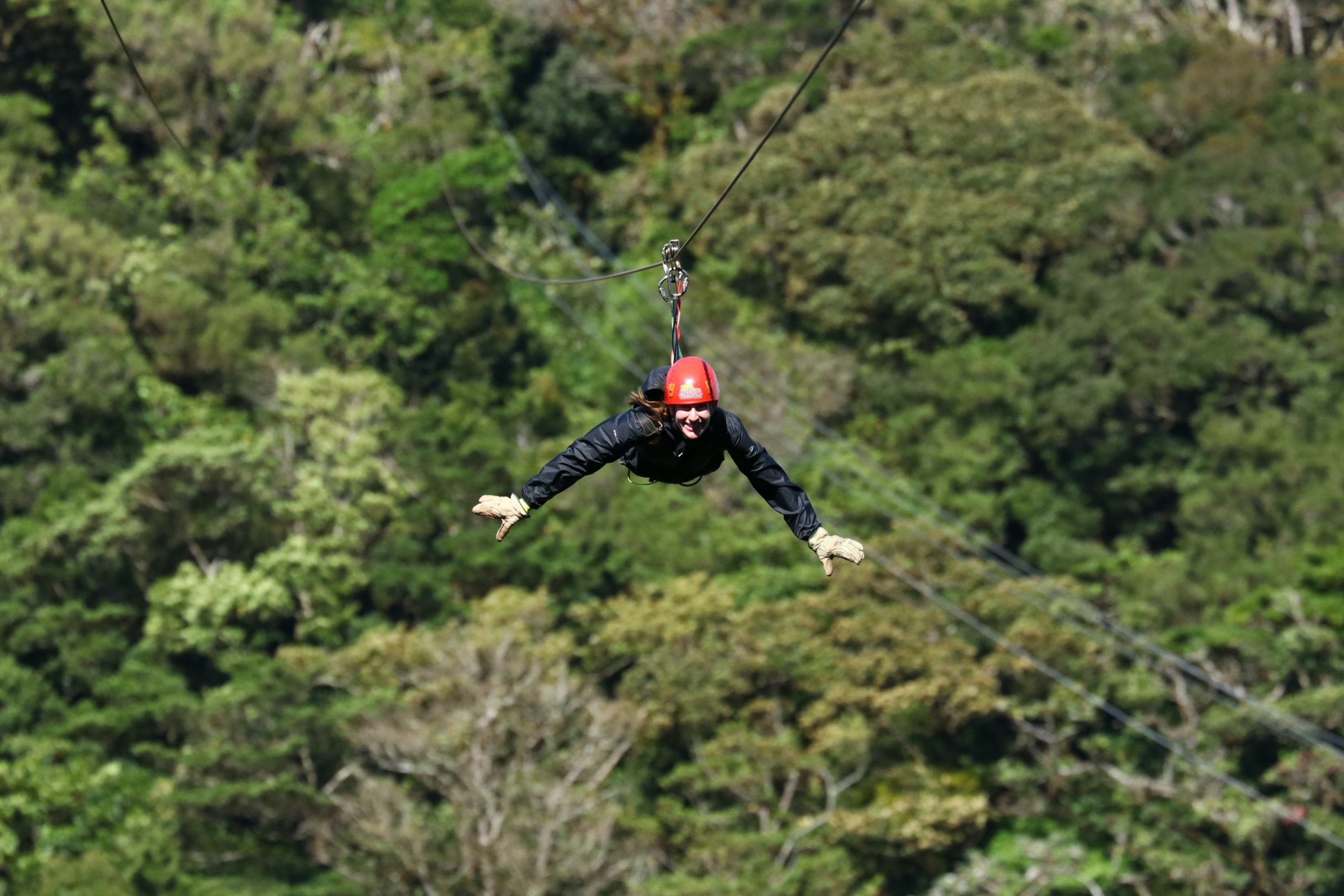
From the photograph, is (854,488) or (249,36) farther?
(249,36)

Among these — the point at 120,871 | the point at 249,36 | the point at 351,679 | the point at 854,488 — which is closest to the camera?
the point at 120,871

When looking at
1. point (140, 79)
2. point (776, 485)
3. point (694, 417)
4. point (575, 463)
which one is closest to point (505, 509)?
point (575, 463)

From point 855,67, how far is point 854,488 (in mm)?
10677

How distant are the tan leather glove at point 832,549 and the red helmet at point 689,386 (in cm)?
79

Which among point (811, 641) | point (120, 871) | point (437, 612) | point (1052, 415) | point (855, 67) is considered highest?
point (855, 67)

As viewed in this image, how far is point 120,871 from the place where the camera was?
1096 inches

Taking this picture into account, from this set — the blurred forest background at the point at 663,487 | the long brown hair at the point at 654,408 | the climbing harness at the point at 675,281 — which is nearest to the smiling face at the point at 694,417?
the long brown hair at the point at 654,408

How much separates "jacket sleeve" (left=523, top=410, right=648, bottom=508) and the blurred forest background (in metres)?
19.3

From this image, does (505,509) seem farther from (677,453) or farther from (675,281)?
(675,281)

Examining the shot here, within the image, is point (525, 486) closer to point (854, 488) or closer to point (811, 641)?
point (811, 641)

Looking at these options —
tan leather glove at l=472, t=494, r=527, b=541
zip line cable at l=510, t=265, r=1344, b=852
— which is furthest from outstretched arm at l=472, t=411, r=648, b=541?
zip line cable at l=510, t=265, r=1344, b=852

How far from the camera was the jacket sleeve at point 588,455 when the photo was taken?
828 cm

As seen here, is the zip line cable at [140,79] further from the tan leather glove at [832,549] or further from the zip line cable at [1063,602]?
the zip line cable at [1063,602]

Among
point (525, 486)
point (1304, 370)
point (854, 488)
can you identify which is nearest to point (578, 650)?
point (854, 488)
